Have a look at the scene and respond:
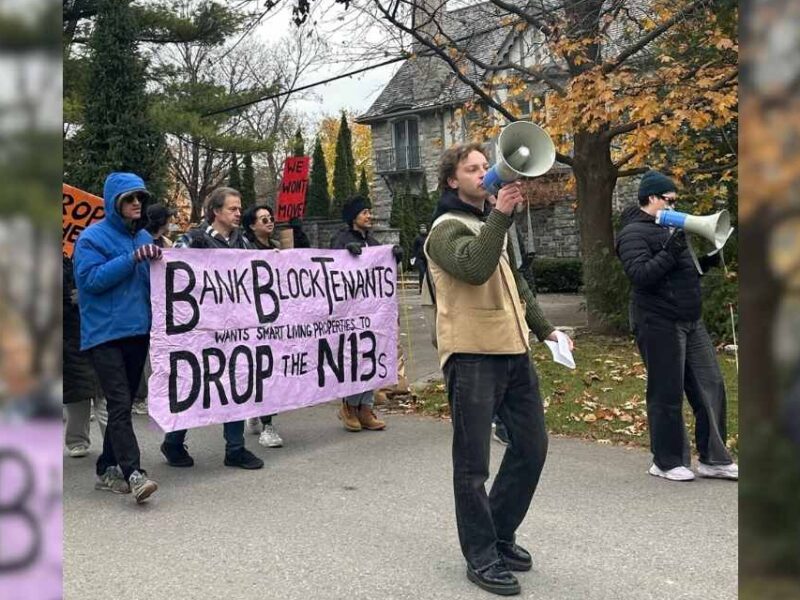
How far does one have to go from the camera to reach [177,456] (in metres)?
5.85

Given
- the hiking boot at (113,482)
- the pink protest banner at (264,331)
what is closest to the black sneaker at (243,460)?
the pink protest banner at (264,331)

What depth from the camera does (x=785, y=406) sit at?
24.2 inches

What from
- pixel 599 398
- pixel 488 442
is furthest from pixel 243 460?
pixel 599 398

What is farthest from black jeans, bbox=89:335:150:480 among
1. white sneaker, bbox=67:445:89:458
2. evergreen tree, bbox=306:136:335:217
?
evergreen tree, bbox=306:136:335:217

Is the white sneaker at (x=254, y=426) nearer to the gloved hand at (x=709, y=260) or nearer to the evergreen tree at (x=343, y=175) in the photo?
the gloved hand at (x=709, y=260)

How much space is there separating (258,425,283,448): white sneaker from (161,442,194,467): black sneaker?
25.4 inches

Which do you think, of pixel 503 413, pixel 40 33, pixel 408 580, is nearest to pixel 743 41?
pixel 40 33

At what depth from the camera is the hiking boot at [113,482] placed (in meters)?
5.06

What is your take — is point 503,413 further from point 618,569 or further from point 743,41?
point 743,41

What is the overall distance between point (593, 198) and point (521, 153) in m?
9.83

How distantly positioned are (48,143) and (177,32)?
68.8ft

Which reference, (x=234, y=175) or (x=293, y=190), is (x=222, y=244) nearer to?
(x=293, y=190)

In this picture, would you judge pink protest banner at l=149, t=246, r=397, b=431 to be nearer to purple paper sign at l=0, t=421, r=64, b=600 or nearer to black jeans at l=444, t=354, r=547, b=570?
black jeans at l=444, t=354, r=547, b=570

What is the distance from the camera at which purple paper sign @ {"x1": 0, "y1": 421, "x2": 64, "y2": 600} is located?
757mm
